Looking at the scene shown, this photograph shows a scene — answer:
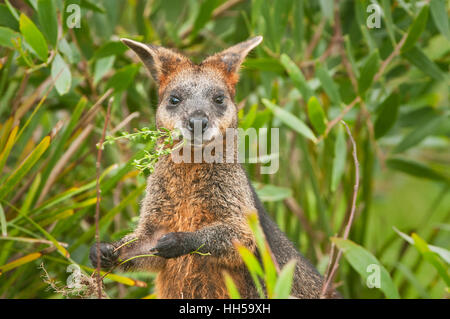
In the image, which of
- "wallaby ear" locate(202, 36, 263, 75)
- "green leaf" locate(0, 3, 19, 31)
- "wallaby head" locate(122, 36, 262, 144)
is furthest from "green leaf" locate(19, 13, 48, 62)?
"wallaby ear" locate(202, 36, 263, 75)

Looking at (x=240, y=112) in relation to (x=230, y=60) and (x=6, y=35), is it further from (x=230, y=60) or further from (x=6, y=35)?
(x=6, y=35)

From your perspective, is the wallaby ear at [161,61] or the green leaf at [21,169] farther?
the wallaby ear at [161,61]

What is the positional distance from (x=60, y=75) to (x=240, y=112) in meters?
1.15

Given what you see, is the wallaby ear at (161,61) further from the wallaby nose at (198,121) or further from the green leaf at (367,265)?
the green leaf at (367,265)

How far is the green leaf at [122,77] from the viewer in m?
3.77

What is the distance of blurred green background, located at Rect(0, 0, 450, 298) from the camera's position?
3.43 meters

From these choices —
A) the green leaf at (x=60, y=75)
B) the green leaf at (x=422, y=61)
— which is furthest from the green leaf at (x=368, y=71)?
the green leaf at (x=60, y=75)

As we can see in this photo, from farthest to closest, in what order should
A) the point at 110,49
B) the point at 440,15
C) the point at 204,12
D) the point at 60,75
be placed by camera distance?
the point at 204,12, the point at 110,49, the point at 440,15, the point at 60,75

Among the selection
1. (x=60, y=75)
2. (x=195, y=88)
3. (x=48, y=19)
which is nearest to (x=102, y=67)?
(x=60, y=75)

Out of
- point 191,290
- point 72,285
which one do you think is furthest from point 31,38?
point 191,290

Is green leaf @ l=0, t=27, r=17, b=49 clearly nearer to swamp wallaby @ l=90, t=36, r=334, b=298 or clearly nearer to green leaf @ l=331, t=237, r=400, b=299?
swamp wallaby @ l=90, t=36, r=334, b=298

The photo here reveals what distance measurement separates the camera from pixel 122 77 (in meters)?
3.79

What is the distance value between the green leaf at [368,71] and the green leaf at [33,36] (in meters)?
1.94
